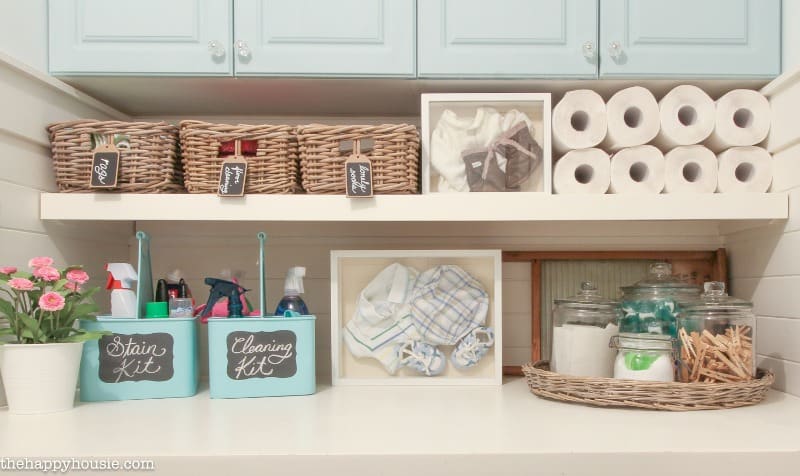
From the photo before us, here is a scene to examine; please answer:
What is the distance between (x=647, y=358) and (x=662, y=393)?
3.6 inches

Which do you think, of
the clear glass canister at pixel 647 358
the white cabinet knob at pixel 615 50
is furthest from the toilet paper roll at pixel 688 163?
the clear glass canister at pixel 647 358

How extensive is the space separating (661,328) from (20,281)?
1427mm

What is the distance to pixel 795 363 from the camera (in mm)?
1487

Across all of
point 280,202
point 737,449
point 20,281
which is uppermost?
point 280,202

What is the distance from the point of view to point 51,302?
131 centimetres

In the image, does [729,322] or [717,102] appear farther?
[717,102]

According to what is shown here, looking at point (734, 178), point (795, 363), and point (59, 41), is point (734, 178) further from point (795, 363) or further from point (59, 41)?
point (59, 41)

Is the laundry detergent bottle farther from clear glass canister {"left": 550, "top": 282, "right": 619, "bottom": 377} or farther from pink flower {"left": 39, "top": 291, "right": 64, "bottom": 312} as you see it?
clear glass canister {"left": 550, "top": 282, "right": 619, "bottom": 377}

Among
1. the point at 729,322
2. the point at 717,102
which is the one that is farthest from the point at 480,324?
the point at 717,102

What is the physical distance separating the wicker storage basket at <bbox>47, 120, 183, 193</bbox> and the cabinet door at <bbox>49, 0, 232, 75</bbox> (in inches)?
5.2

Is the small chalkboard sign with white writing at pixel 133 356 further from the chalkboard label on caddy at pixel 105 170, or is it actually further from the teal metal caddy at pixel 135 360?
the chalkboard label on caddy at pixel 105 170

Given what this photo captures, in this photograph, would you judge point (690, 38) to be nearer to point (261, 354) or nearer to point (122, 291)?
point (261, 354)

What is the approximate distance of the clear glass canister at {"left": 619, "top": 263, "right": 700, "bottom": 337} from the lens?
156 centimetres

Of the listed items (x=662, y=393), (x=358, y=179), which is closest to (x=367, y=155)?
(x=358, y=179)
